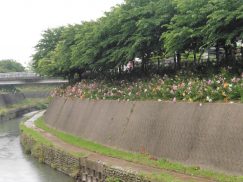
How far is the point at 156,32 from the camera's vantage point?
25.3 metres

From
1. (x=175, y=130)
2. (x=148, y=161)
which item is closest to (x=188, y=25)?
(x=175, y=130)

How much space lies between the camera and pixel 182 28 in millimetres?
20641

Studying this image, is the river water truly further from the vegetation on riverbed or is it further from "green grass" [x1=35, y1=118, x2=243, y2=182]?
the vegetation on riverbed

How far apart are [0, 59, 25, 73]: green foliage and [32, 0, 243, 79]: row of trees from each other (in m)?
92.0

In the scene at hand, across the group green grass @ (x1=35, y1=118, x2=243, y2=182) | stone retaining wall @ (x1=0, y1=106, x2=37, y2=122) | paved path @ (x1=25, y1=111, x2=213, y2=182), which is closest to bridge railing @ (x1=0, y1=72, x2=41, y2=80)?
stone retaining wall @ (x1=0, y1=106, x2=37, y2=122)

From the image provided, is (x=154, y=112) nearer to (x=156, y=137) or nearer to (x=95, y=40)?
(x=156, y=137)

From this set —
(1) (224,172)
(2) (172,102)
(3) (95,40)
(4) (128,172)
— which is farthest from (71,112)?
(1) (224,172)

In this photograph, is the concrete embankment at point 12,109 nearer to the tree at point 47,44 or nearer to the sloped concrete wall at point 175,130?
the tree at point 47,44

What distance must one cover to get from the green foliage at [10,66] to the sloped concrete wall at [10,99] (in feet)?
124

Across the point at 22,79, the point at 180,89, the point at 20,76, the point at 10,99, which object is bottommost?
the point at 10,99

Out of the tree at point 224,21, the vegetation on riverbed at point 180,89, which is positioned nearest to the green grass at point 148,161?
the vegetation on riverbed at point 180,89

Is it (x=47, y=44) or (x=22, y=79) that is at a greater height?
(x=47, y=44)

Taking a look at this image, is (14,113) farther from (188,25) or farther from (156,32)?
(188,25)

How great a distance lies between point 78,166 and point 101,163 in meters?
2.63
